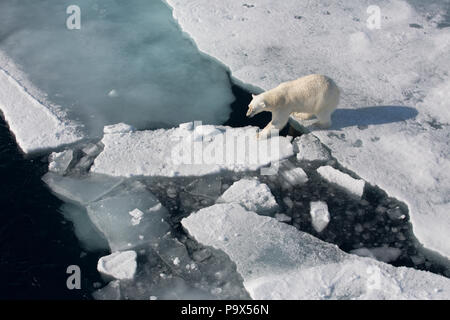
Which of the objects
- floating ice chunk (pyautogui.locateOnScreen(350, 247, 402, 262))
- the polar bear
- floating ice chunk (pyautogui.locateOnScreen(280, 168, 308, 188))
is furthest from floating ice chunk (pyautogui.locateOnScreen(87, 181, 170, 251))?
floating ice chunk (pyautogui.locateOnScreen(350, 247, 402, 262))

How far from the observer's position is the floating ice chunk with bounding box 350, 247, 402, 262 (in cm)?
320

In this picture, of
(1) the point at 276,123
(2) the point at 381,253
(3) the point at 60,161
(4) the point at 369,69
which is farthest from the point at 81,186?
(4) the point at 369,69

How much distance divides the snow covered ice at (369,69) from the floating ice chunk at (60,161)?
6.31 ft

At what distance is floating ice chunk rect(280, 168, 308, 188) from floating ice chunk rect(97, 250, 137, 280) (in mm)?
1375

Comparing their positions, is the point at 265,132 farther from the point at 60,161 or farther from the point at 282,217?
the point at 60,161

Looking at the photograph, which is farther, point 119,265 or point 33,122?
point 33,122

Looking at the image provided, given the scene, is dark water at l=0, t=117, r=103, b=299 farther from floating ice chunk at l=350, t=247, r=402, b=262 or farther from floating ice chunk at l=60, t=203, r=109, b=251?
floating ice chunk at l=350, t=247, r=402, b=262

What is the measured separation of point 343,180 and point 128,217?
5.79 ft

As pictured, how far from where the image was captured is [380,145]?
400cm

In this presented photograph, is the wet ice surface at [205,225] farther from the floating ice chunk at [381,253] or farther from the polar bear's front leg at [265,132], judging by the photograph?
the polar bear's front leg at [265,132]

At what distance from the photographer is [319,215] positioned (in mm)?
3434

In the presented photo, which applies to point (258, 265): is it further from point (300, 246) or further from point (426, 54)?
point (426, 54)

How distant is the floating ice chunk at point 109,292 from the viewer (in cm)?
297

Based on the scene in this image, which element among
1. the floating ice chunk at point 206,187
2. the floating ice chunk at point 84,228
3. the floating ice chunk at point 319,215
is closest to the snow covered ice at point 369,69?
the floating ice chunk at point 319,215
